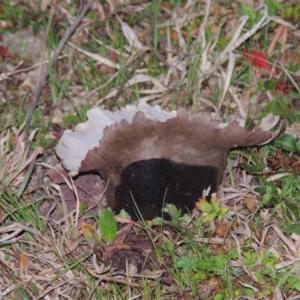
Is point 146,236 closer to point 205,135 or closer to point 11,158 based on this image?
point 205,135

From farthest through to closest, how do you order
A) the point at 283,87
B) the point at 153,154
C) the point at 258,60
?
the point at 258,60, the point at 283,87, the point at 153,154

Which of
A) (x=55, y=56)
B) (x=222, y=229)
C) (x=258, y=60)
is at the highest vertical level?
(x=55, y=56)

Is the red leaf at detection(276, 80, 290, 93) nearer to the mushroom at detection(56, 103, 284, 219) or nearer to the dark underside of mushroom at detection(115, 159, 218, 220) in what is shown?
the mushroom at detection(56, 103, 284, 219)

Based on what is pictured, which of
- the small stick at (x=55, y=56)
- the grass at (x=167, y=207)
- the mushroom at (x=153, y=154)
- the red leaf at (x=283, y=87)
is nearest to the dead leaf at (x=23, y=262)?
the grass at (x=167, y=207)

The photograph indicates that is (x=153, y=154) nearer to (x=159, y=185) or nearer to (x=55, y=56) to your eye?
(x=159, y=185)

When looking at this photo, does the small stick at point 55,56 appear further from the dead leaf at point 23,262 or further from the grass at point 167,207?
the dead leaf at point 23,262

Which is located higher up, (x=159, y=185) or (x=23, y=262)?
(x=159, y=185)

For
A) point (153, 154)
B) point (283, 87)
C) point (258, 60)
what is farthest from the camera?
point (258, 60)

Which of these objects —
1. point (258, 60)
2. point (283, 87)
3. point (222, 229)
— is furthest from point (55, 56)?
point (222, 229)

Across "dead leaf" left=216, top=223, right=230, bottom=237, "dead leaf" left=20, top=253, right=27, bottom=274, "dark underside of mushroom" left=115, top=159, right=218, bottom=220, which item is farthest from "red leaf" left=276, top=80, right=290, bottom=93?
"dead leaf" left=20, top=253, right=27, bottom=274
